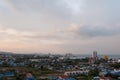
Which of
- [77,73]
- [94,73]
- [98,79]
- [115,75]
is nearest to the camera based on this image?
[98,79]

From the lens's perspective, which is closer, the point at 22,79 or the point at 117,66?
the point at 22,79

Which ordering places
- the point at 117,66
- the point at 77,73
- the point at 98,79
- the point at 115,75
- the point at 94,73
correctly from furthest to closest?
the point at 117,66
the point at 77,73
the point at 94,73
the point at 115,75
the point at 98,79

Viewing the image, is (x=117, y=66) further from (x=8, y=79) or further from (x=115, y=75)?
(x=8, y=79)

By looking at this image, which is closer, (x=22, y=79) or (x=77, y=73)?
(x=22, y=79)

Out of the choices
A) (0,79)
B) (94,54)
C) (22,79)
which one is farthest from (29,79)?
(94,54)

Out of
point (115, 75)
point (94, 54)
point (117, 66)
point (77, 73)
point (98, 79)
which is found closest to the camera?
point (98, 79)

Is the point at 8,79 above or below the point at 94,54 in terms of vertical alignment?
below

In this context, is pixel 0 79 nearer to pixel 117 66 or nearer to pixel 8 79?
pixel 8 79

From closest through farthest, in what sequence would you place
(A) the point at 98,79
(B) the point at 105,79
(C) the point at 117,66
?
(B) the point at 105,79
(A) the point at 98,79
(C) the point at 117,66

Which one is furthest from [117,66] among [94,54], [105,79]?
[94,54]
